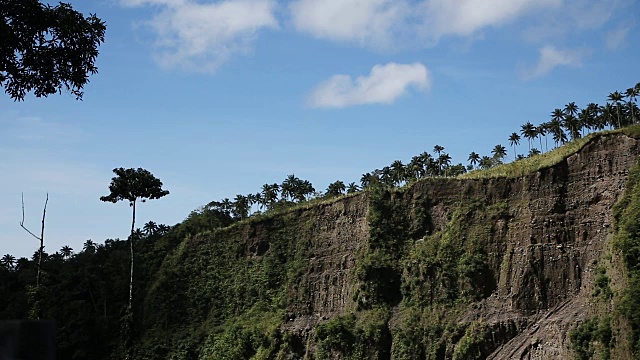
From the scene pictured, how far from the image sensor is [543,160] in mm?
50031

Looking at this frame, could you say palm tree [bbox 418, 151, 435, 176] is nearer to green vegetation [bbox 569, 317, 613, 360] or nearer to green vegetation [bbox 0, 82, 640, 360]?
green vegetation [bbox 0, 82, 640, 360]

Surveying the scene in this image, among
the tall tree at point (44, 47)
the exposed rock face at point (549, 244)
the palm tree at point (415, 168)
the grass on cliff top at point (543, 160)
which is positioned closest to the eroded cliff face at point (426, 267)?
the exposed rock face at point (549, 244)

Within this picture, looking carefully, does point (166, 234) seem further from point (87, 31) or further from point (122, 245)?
point (87, 31)

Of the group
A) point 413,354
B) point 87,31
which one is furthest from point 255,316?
point 87,31

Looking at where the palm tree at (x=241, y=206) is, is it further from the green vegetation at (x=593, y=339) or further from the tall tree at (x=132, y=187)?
the green vegetation at (x=593, y=339)

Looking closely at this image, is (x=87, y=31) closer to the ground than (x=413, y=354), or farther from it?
farther from it

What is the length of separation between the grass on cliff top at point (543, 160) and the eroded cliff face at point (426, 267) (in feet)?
1.43

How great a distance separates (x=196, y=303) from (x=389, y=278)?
21903 millimetres

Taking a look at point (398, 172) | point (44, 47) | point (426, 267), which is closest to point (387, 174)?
point (398, 172)

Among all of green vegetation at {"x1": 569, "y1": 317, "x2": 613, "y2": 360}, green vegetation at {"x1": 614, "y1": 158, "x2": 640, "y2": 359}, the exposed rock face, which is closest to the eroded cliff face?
the exposed rock face

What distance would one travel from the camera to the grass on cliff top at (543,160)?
151 ft

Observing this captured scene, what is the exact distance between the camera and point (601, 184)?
4569 cm

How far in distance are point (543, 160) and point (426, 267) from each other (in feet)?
38.7

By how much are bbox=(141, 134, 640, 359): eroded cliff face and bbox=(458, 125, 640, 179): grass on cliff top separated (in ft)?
1.43
